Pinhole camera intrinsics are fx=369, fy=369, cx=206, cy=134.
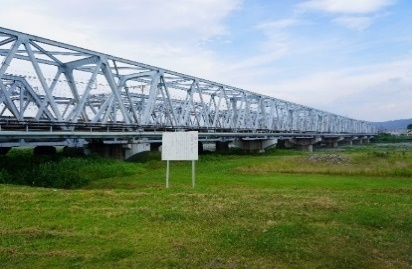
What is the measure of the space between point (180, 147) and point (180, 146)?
0.04 m

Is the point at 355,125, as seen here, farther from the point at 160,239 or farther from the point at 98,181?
the point at 160,239

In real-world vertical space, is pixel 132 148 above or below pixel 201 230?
above

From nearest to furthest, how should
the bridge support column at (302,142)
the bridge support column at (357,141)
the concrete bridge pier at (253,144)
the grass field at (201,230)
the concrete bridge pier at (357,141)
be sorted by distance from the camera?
the grass field at (201,230) → the concrete bridge pier at (253,144) → the bridge support column at (302,142) → the concrete bridge pier at (357,141) → the bridge support column at (357,141)

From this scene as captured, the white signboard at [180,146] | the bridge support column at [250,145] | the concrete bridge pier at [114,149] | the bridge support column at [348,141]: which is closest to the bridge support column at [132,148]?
the concrete bridge pier at [114,149]

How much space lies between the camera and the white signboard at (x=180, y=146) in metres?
16.0

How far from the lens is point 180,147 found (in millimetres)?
16250

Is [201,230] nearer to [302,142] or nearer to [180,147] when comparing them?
[180,147]

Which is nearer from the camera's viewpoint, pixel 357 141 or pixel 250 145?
pixel 250 145

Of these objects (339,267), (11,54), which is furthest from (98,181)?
(339,267)

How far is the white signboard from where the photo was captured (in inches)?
631

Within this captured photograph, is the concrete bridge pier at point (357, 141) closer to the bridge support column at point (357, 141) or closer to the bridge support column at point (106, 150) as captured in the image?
the bridge support column at point (357, 141)

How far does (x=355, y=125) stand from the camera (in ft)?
509

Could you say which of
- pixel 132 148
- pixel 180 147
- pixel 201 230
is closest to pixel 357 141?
pixel 132 148

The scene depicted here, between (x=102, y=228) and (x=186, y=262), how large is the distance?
3063 millimetres
